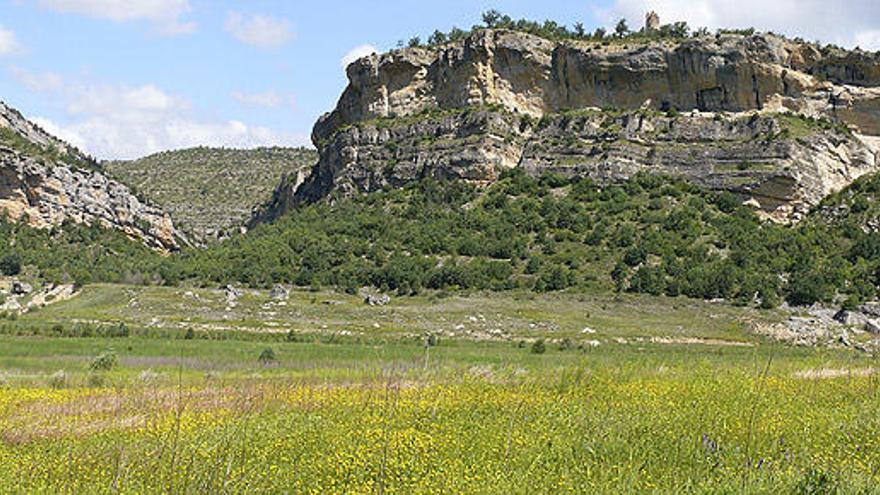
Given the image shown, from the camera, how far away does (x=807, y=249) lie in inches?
2330

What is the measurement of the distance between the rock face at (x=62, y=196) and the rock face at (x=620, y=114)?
2372 cm

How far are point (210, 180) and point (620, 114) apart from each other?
8112 cm

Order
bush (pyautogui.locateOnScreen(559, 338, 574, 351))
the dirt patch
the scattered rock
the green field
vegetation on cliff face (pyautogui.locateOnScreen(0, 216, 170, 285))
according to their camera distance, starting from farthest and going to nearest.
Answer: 1. vegetation on cliff face (pyautogui.locateOnScreen(0, 216, 170, 285))
2. the scattered rock
3. bush (pyautogui.locateOnScreen(559, 338, 574, 351))
4. the dirt patch
5. the green field

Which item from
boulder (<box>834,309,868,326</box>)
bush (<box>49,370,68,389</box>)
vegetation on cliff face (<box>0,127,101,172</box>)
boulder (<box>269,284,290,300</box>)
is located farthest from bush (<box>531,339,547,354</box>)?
vegetation on cliff face (<box>0,127,101,172</box>)

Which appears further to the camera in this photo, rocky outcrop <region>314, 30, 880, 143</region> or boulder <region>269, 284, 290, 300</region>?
rocky outcrop <region>314, 30, 880, 143</region>

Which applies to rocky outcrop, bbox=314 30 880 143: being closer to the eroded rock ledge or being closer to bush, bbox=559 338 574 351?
the eroded rock ledge

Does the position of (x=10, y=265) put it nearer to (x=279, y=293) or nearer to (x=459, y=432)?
(x=279, y=293)

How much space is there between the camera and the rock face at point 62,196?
84.2 meters

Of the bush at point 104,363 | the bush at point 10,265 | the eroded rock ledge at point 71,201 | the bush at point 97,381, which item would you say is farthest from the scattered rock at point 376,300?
the eroded rock ledge at point 71,201

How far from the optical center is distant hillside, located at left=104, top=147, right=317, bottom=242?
11862 cm

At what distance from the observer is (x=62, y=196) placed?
8912 cm

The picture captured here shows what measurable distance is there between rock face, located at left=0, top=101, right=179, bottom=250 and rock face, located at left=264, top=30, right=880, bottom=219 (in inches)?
934

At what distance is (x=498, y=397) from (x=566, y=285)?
147 feet

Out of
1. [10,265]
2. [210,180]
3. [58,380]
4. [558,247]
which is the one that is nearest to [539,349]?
[58,380]
